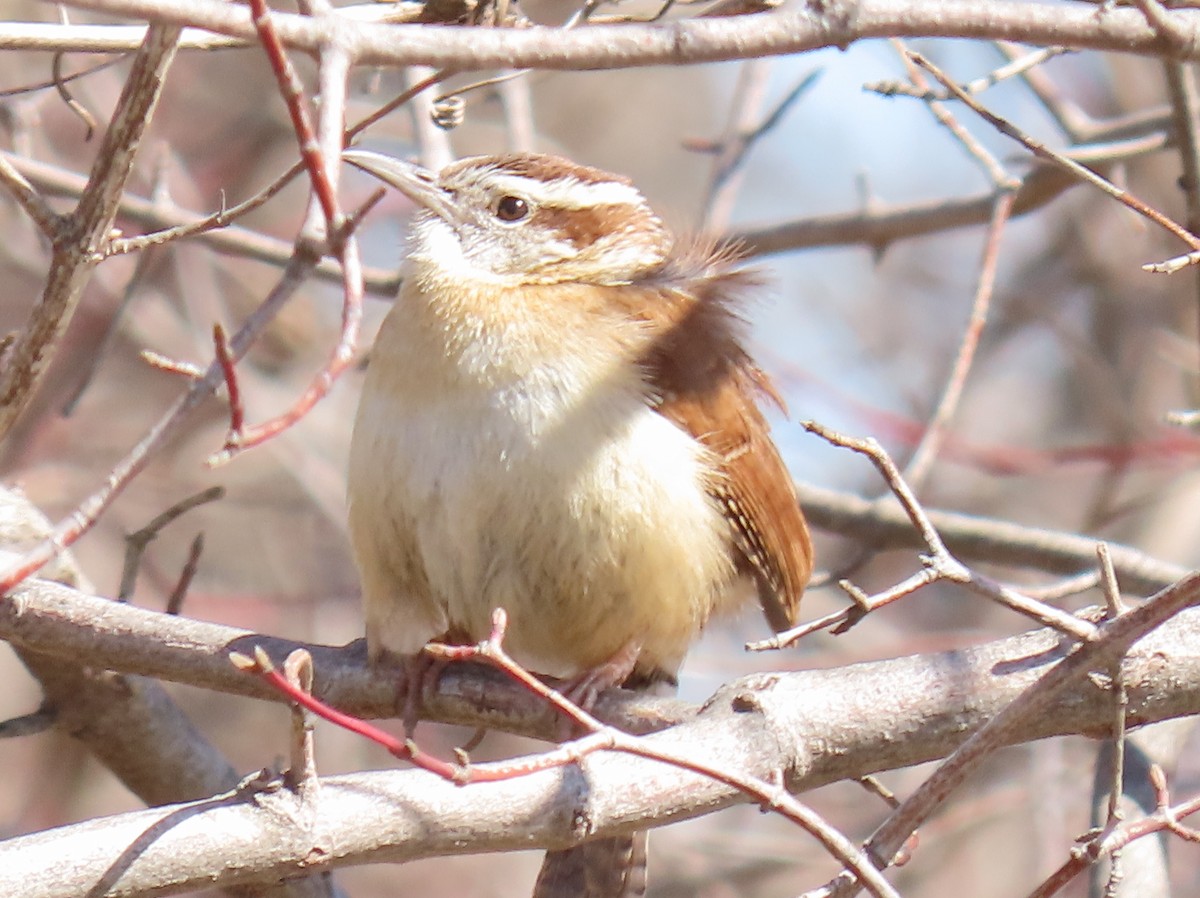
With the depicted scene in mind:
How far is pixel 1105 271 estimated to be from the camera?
7555 millimetres

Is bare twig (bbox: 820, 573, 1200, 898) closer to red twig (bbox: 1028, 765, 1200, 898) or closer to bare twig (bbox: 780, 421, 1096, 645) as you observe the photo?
bare twig (bbox: 780, 421, 1096, 645)

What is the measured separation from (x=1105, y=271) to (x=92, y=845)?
634 centimetres

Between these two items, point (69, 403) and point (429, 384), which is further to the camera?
point (69, 403)

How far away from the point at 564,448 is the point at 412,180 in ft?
2.95

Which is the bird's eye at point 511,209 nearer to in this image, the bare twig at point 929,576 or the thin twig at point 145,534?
the thin twig at point 145,534

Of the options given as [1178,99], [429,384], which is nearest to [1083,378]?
[1178,99]

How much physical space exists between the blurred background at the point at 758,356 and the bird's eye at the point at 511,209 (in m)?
1.18

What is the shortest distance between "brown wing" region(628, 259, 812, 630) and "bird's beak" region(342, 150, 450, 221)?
0.63m

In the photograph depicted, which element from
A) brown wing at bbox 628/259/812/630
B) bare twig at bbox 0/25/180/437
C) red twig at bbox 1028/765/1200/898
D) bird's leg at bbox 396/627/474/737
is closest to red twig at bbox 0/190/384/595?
bare twig at bbox 0/25/180/437

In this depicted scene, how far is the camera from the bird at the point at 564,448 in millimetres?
3426

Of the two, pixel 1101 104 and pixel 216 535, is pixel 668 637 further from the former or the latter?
pixel 1101 104

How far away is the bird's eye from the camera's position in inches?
156

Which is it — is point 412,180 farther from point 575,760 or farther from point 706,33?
point 575,760

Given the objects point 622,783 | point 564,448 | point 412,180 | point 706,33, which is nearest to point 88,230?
point 706,33
